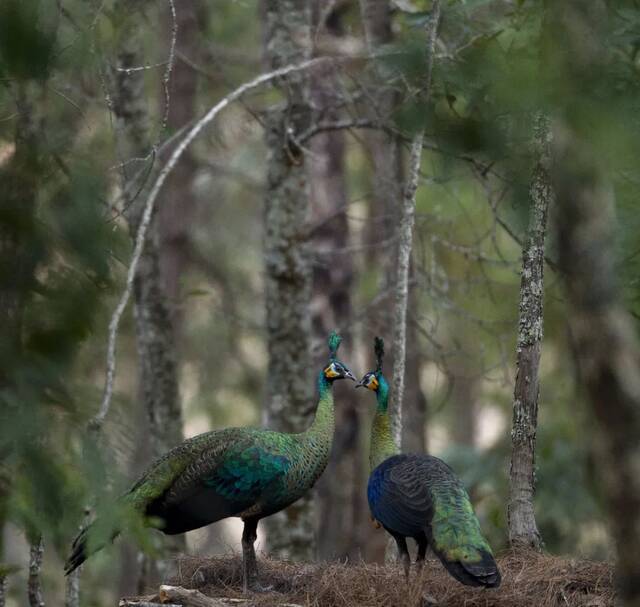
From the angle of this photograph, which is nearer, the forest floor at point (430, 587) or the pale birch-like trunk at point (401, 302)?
the forest floor at point (430, 587)

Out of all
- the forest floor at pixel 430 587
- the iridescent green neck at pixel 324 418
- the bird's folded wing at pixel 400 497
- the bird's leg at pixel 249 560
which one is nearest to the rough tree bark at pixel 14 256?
the forest floor at pixel 430 587

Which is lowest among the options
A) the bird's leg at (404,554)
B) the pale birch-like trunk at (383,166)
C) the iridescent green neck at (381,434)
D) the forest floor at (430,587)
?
the forest floor at (430,587)

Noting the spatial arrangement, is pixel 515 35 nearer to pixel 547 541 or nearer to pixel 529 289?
pixel 529 289

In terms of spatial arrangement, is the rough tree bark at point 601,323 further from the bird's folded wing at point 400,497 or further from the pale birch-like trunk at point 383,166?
→ the pale birch-like trunk at point 383,166

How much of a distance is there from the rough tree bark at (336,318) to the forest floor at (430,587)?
7986mm

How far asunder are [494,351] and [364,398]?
2.08m

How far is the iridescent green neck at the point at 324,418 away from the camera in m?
8.28

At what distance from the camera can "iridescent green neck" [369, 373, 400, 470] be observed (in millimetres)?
8383

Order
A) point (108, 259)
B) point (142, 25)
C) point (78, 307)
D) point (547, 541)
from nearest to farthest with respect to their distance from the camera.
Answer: point (78, 307)
point (108, 259)
point (142, 25)
point (547, 541)

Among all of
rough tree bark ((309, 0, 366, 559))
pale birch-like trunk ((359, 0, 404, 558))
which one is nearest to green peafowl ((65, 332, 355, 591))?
pale birch-like trunk ((359, 0, 404, 558))

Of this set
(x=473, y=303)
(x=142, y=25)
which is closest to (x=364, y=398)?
(x=473, y=303)

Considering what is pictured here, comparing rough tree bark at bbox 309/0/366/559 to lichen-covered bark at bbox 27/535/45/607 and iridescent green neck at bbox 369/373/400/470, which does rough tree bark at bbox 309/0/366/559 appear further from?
lichen-covered bark at bbox 27/535/45/607

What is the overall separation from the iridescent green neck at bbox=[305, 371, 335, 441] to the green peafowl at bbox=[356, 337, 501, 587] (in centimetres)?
29

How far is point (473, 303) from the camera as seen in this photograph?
13844 mm
